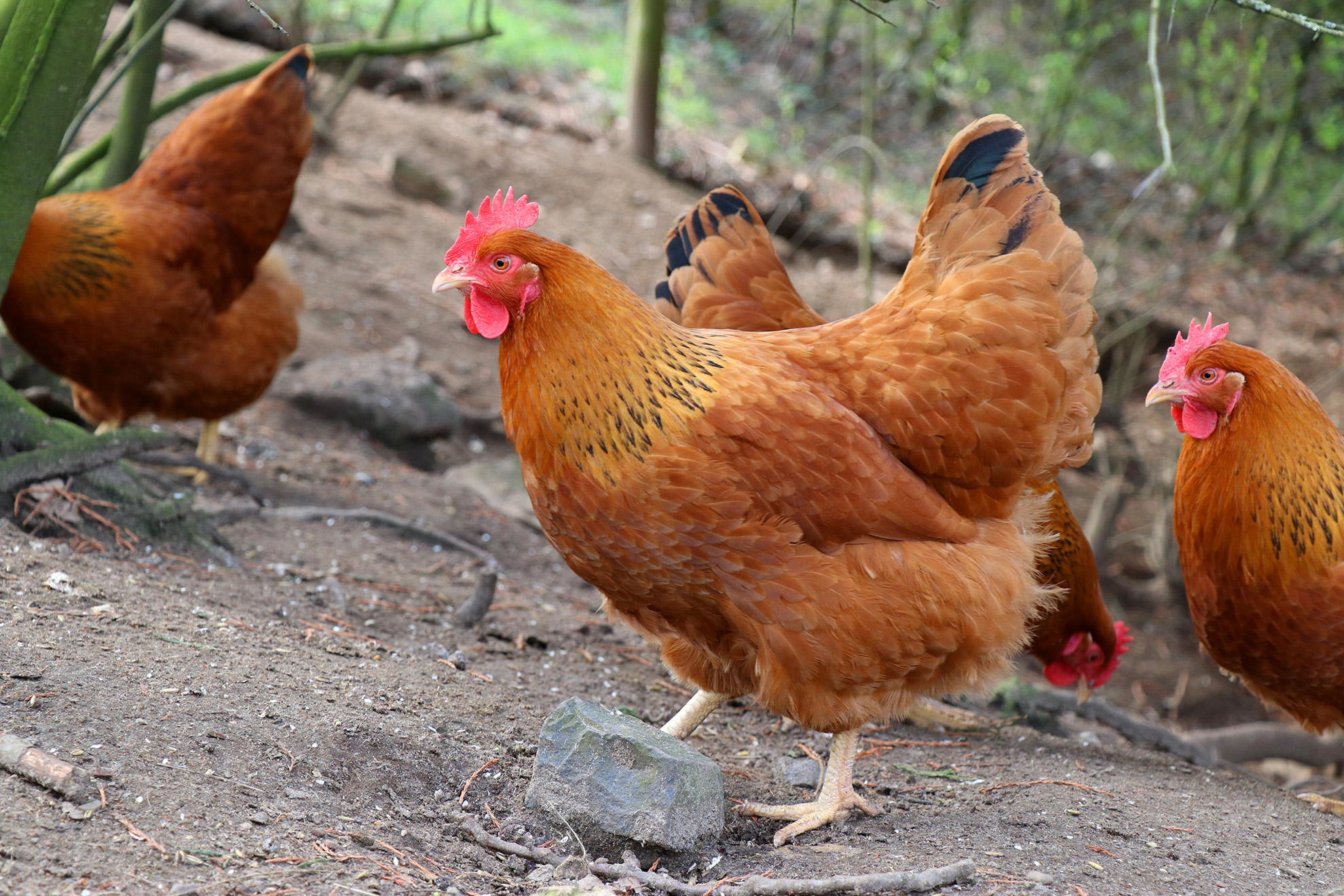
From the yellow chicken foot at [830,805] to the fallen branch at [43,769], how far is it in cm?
157

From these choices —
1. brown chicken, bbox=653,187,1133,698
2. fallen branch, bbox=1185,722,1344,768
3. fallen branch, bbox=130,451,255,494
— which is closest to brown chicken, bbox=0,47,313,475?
fallen branch, bbox=130,451,255,494

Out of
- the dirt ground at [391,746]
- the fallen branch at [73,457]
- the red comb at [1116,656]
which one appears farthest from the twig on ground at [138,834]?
the red comb at [1116,656]

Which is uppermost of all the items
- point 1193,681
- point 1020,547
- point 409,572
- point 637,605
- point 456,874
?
point 1020,547

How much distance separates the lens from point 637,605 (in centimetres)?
275

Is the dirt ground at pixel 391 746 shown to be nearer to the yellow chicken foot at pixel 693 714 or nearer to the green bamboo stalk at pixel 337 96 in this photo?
the yellow chicken foot at pixel 693 714

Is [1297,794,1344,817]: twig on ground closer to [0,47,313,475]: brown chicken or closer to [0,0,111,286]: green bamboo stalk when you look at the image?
[0,47,313,475]: brown chicken

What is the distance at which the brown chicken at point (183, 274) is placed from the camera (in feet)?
12.9

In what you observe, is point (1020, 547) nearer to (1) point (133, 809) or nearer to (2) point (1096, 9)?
(1) point (133, 809)

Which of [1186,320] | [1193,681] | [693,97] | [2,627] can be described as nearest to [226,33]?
[693,97]

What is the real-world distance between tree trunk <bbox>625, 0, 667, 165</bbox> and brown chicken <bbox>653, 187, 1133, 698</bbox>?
5.31 m

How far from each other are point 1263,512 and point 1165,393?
489 mm

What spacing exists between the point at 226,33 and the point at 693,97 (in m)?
4.56

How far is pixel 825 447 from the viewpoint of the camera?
2656mm

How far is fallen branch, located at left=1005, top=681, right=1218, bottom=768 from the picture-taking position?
3.81 metres
